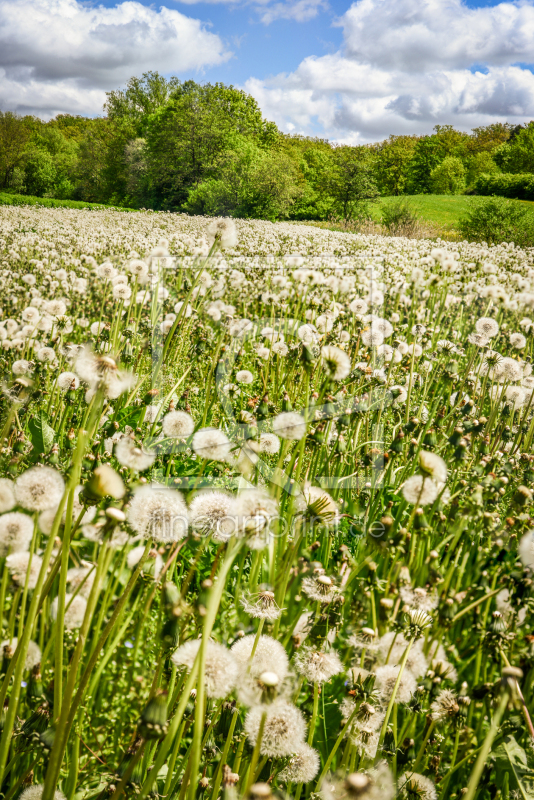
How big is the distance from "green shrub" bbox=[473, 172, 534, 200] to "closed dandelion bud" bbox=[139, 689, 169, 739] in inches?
2234

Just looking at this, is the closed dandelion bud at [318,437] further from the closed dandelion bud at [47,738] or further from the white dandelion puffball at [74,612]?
the closed dandelion bud at [47,738]

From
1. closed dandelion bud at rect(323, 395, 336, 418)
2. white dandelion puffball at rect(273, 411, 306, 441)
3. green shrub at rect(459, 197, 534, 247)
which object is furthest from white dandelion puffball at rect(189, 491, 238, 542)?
green shrub at rect(459, 197, 534, 247)

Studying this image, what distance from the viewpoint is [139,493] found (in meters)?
1.13

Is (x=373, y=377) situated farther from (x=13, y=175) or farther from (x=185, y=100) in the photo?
(x=13, y=175)

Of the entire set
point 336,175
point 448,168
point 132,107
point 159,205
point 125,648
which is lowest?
point 125,648

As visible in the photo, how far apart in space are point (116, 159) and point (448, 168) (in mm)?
44359

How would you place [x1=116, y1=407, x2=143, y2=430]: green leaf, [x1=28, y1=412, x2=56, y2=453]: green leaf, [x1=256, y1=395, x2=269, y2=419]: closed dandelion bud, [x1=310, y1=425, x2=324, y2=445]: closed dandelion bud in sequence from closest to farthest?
[x1=310, y1=425, x2=324, y2=445]: closed dandelion bud → [x1=256, y1=395, x2=269, y2=419]: closed dandelion bud → [x1=28, y1=412, x2=56, y2=453]: green leaf → [x1=116, y1=407, x2=143, y2=430]: green leaf

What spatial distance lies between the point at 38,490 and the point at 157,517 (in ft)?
0.88

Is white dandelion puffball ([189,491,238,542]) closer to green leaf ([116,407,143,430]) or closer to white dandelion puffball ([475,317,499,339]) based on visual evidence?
green leaf ([116,407,143,430])

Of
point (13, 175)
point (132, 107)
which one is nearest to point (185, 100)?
point (13, 175)

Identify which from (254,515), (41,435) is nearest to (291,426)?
(254,515)

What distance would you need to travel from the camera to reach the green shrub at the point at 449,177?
65188 mm

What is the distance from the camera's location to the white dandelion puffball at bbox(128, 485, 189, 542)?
3.62 feet

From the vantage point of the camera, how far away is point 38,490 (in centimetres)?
105
